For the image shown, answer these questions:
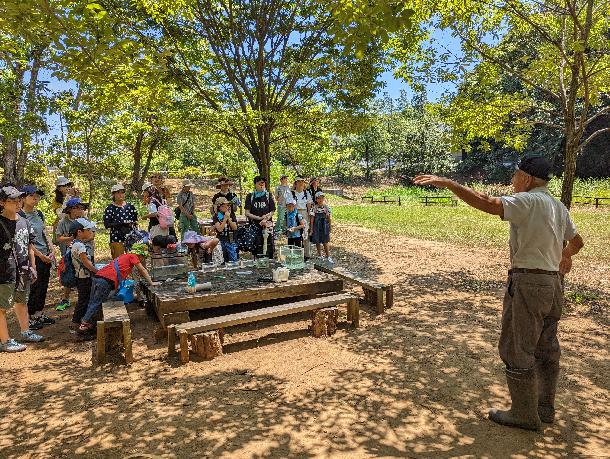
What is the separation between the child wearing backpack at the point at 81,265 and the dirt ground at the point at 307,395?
1.36 feet

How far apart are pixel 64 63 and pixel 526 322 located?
5.01 metres

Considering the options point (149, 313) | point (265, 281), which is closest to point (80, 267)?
point (149, 313)

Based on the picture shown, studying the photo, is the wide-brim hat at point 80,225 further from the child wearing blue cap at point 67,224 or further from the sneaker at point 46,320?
the sneaker at point 46,320

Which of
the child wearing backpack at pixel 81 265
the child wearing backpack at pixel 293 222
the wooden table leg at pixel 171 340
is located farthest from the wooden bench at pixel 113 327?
the child wearing backpack at pixel 293 222

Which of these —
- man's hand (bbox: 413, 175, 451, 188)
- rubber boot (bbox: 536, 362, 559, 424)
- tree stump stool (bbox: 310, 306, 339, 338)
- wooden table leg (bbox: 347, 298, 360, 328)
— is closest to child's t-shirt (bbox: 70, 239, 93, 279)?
tree stump stool (bbox: 310, 306, 339, 338)

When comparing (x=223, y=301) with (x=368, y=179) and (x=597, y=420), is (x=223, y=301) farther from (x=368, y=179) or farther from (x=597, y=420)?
(x=368, y=179)

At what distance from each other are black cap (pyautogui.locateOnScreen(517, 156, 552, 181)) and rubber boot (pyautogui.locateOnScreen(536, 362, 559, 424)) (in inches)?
64.0

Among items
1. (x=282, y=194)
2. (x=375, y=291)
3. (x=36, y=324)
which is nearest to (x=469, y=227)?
(x=282, y=194)

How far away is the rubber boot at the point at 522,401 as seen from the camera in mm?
3297

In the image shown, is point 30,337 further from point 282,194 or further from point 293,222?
point 282,194

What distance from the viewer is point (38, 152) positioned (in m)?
17.7

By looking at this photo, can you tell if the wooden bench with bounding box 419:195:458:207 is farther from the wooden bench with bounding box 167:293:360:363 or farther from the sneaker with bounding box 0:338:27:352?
the sneaker with bounding box 0:338:27:352

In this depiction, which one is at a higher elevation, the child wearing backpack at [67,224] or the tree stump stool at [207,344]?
the child wearing backpack at [67,224]

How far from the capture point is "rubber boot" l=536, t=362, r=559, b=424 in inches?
138
